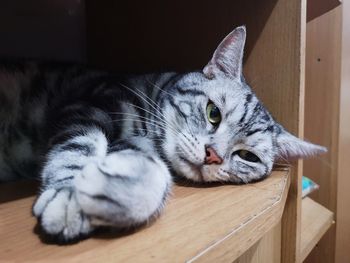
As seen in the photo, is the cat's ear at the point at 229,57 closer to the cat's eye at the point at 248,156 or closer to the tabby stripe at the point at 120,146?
the cat's eye at the point at 248,156

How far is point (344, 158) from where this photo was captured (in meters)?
1.55

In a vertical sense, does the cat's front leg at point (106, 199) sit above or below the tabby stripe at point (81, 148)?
below

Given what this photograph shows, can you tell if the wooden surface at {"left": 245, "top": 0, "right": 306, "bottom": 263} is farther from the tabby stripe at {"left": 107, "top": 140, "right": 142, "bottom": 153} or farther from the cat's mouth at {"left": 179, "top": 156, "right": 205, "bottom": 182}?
the tabby stripe at {"left": 107, "top": 140, "right": 142, "bottom": 153}

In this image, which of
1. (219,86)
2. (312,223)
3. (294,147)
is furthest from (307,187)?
A: (219,86)

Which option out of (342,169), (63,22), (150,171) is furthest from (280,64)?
(342,169)

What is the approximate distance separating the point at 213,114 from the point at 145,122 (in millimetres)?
149

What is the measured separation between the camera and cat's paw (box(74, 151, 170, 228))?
16.8 inches

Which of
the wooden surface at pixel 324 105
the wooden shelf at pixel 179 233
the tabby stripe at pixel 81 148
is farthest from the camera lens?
the wooden surface at pixel 324 105

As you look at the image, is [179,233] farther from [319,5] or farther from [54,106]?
[319,5]

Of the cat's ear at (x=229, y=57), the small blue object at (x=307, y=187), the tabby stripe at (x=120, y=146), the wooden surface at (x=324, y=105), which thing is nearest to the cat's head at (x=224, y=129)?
the cat's ear at (x=229, y=57)

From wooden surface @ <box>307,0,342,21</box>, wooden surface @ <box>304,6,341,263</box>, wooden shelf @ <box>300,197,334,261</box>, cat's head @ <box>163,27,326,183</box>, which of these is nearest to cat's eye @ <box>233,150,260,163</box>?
cat's head @ <box>163,27,326,183</box>

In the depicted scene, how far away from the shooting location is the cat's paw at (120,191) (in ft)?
1.40

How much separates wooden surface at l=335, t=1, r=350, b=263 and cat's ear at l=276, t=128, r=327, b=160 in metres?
0.77

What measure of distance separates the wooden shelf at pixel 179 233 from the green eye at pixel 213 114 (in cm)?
17
